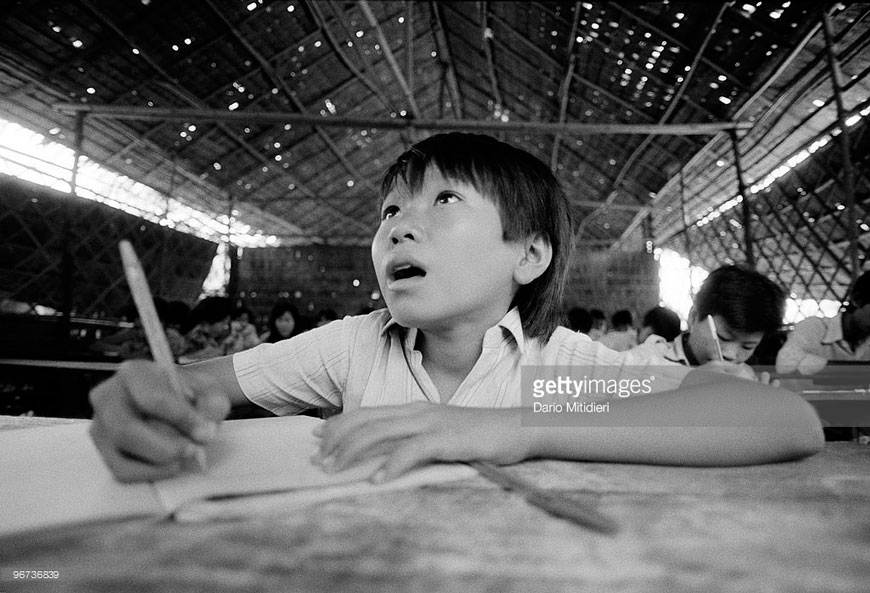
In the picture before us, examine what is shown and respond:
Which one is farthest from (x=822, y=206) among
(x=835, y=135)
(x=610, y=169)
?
(x=610, y=169)

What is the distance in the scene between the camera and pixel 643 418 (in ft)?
1.74

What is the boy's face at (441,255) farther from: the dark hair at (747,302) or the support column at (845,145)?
the support column at (845,145)

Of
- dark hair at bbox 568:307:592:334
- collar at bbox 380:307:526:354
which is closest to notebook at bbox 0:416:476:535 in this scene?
collar at bbox 380:307:526:354

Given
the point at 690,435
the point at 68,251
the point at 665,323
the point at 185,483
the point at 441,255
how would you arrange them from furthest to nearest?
the point at 68,251 < the point at 665,323 < the point at 441,255 < the point at 690,435 < the point at 185,483

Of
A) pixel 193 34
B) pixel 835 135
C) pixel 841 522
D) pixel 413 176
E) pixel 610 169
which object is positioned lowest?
pixel 841 522

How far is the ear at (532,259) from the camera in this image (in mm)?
975

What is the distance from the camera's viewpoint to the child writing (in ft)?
1.42

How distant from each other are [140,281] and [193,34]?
233 inches

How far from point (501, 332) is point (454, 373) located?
14cm

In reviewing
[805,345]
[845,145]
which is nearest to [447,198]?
[805,345]

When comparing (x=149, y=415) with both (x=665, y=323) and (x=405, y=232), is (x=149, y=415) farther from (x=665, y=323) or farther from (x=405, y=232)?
(x=665, y=323)

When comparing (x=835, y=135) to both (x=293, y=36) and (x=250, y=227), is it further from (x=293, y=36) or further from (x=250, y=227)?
(x=250, y=227)

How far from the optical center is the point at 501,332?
0.93 meters

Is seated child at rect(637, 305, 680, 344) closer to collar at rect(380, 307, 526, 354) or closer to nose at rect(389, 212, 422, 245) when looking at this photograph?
Answer: collar at rect(380, 307, 526, 354)
